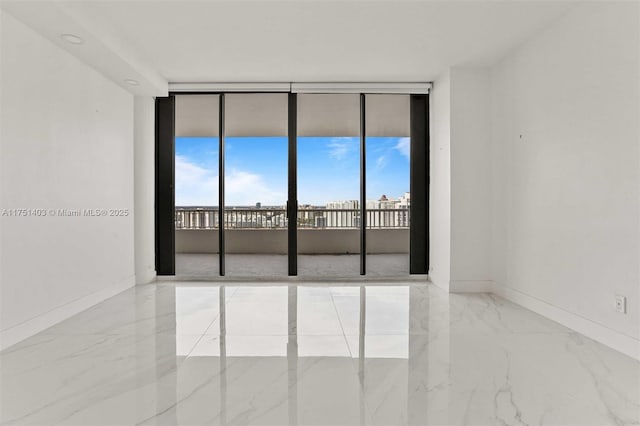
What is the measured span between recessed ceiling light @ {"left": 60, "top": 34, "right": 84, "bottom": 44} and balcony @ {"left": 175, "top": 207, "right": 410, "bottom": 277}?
16.6ft

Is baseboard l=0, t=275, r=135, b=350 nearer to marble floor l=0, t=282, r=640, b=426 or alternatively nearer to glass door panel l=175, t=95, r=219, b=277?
marble floor l=0, t=282, r=640, b=426

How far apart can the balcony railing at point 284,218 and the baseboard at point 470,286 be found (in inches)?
163

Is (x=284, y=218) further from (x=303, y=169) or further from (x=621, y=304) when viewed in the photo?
(x=621, y=304)

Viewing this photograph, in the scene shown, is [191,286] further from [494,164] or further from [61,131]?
[494,164]

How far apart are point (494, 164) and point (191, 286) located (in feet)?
12.0

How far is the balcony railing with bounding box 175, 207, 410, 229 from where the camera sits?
837 cm

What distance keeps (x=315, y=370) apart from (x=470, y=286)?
8.50 feet

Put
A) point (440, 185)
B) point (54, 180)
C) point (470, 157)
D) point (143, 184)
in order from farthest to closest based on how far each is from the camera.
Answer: point (143, 184) < point (440, 185) < point (470, 157) < point (54, 180)

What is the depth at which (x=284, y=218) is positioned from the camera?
27.7 ft

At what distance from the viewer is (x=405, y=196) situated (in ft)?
27.8

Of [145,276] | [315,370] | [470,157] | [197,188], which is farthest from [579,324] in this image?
[197,188]

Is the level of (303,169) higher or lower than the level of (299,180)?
higher

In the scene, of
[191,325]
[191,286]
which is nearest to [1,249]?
[191,325]

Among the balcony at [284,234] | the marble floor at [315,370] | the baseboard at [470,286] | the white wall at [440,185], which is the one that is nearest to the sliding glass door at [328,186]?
the balcony at [284,234]
